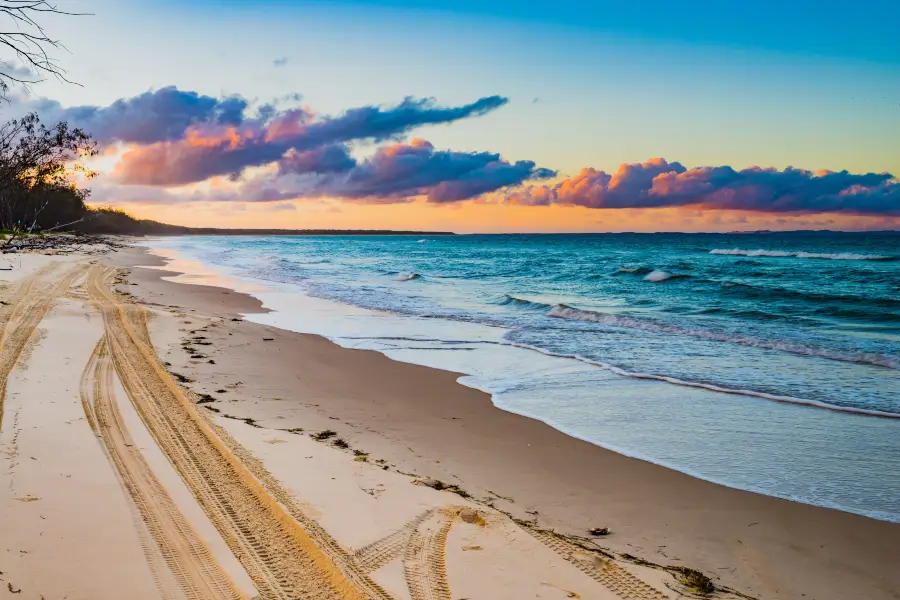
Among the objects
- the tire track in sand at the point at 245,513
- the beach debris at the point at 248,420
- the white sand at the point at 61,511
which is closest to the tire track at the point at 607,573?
the tire track in sand at the point at 245,513

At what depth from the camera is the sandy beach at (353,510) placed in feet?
10.9

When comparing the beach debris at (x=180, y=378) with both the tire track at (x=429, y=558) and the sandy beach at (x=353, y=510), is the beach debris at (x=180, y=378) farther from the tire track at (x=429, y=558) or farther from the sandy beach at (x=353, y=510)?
the tire track at (x=429, y=558)

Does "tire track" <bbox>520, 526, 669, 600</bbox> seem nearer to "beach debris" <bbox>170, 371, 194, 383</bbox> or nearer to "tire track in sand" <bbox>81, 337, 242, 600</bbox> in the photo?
"tire track in sand" <bbox>81, 337, 242, 600</bbox>

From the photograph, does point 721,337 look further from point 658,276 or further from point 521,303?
point 658,276

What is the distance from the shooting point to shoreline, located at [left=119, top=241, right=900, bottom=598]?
3.87 metres

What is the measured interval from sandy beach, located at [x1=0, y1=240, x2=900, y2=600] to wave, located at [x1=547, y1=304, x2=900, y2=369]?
24.8 ft

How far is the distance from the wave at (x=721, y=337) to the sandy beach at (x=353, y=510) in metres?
7.56

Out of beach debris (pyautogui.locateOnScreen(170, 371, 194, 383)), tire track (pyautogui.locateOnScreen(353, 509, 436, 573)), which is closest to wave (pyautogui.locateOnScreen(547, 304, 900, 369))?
tire track (pyautogui.locateOnScreen(353, 509, 436, 573))

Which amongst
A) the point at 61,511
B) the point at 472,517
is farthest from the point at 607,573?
the point at 61,511

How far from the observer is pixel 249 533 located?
12.3ft

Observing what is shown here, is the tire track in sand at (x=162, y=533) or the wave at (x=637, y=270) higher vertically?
the wave at (x=637, y=270)

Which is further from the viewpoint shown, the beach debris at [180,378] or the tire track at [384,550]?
the beach debris at [180,378]

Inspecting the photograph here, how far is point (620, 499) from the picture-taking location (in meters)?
4.86

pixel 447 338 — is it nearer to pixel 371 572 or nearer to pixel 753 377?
pixel 753 377
